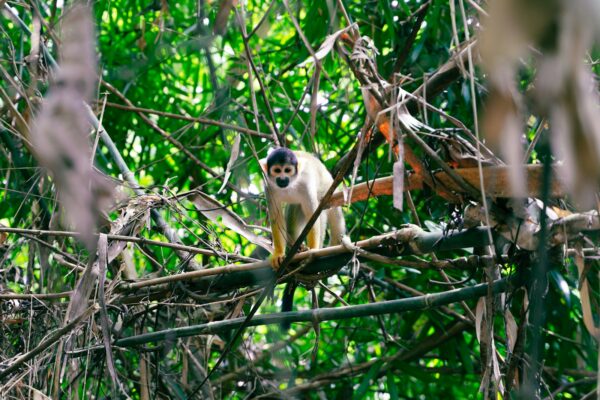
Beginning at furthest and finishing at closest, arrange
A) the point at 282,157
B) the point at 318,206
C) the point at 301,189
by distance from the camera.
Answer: the point at 301,189 < the point at 282,157 < the point at 318,206

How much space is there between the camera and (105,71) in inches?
211

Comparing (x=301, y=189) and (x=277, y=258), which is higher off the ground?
(x=301, y=189)

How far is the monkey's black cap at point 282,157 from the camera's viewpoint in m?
4.62

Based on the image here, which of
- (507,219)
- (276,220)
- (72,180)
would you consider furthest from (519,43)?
(276,220)

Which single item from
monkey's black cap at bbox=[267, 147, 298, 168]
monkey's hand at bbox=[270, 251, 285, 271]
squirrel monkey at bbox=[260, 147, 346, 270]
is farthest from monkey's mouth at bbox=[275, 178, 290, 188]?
monkey's hand at bbox=[270, 251, 285, 271]

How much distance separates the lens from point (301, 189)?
15.8 feet

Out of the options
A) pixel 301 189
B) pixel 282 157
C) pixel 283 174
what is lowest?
pixel 301 189

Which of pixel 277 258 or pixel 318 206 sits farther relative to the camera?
pixel 277 258

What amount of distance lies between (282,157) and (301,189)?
0.31 metres


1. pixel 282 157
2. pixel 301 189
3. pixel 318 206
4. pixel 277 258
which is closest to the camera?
pixel 318 206

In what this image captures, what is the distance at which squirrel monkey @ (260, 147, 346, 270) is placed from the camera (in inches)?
182

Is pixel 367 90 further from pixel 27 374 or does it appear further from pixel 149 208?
pixel 27 374

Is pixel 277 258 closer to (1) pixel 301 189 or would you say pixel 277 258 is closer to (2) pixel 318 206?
(1) pixel 301 189

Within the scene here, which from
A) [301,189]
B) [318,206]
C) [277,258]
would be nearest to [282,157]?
[301,189]
